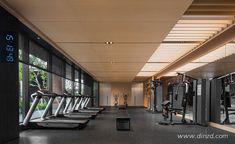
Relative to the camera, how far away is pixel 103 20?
231 inches

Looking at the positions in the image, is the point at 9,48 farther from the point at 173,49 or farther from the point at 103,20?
the point at 173,49

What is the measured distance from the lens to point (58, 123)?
8.41 metres

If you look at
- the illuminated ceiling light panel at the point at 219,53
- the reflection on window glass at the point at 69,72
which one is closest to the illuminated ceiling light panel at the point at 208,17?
the illuminated ceiling light panel at the point at 219,53

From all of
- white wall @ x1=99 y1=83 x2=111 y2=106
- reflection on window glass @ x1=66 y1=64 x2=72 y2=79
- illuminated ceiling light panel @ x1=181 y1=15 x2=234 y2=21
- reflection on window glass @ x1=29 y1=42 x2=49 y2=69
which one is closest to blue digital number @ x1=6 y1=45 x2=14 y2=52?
reflection on window glass @ x1=29 y1=42 x2=49 y2=69

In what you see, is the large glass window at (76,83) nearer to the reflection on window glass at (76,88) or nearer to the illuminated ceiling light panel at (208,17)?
the reflection on window glass at (76,88)

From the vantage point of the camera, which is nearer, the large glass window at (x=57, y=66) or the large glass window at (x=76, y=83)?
the large glass window at (x=57, y=66)

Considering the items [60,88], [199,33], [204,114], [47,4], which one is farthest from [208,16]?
[60,88]

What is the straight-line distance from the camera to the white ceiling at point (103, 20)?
4.92 meters

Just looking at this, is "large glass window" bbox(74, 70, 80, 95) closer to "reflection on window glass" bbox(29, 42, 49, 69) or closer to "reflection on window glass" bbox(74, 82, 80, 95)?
"reflection on window glass" bbox(74, 82, 80, 95)

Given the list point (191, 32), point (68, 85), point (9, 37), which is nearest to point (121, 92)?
point (68, 85)

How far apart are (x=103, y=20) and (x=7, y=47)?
6.65 ft

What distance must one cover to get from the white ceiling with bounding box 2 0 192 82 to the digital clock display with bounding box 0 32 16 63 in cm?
54

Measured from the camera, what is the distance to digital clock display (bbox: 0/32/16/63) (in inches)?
212

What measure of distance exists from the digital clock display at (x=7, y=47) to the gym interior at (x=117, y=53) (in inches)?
0.7
